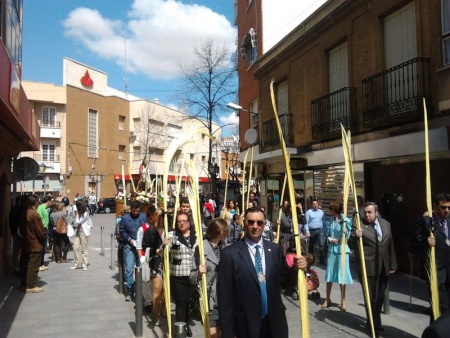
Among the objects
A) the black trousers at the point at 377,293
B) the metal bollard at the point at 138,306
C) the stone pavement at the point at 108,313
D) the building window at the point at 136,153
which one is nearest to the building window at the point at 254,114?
the stone pavement at the point at 108,313

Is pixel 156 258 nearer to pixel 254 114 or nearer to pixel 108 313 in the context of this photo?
pixel 108 313

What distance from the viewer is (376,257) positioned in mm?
6070

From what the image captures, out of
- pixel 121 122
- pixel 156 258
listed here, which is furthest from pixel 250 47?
pixel 121 122

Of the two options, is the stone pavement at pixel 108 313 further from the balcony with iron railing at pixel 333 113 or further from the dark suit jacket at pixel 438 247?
the balcony with iron railing at pixel 333 113

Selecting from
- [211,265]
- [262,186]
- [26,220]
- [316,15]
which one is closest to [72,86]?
[262,186]

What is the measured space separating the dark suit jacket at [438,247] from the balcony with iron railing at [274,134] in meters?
10.6

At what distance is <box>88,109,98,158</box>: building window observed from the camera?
50438mm

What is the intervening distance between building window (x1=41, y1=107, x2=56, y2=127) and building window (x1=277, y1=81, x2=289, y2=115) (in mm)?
34979

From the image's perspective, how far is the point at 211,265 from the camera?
17.6ft

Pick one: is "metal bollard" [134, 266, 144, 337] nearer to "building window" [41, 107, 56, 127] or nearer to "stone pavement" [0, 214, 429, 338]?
"stone pavement" [0, 214, 429, 338]

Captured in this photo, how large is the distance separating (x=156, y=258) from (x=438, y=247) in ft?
13.0

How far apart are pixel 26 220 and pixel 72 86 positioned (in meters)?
41.8

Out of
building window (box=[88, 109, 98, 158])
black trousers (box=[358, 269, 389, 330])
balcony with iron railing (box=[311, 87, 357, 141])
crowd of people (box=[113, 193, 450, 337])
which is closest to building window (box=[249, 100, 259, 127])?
balcony with iron railing (box=[311, 87, 357, 141])

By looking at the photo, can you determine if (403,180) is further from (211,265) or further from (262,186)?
(262,186)
